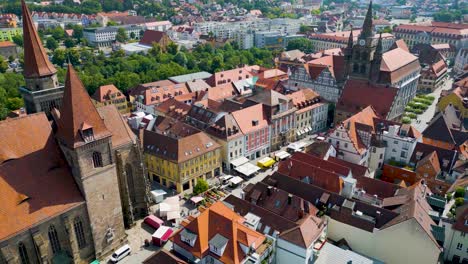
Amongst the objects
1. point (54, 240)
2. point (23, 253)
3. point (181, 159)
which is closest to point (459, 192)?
point (181, 159)

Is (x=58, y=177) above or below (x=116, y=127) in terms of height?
below

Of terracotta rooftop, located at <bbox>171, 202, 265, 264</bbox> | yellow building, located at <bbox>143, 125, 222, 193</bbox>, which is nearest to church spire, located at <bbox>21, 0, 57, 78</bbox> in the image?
yellow building, located at <bbox>143, 125, 222, 193</bbox>

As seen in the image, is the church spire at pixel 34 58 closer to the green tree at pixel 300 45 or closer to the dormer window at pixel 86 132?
the dormer window at pixel 86 132

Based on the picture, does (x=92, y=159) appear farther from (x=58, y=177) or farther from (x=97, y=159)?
(x=58, y=177)

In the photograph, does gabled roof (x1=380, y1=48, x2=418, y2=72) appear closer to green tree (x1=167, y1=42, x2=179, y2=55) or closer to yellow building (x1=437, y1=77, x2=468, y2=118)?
yellow building (x1=437, y1=77, x2=468, y2=118)

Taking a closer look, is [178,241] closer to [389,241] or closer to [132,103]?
[389,241]
